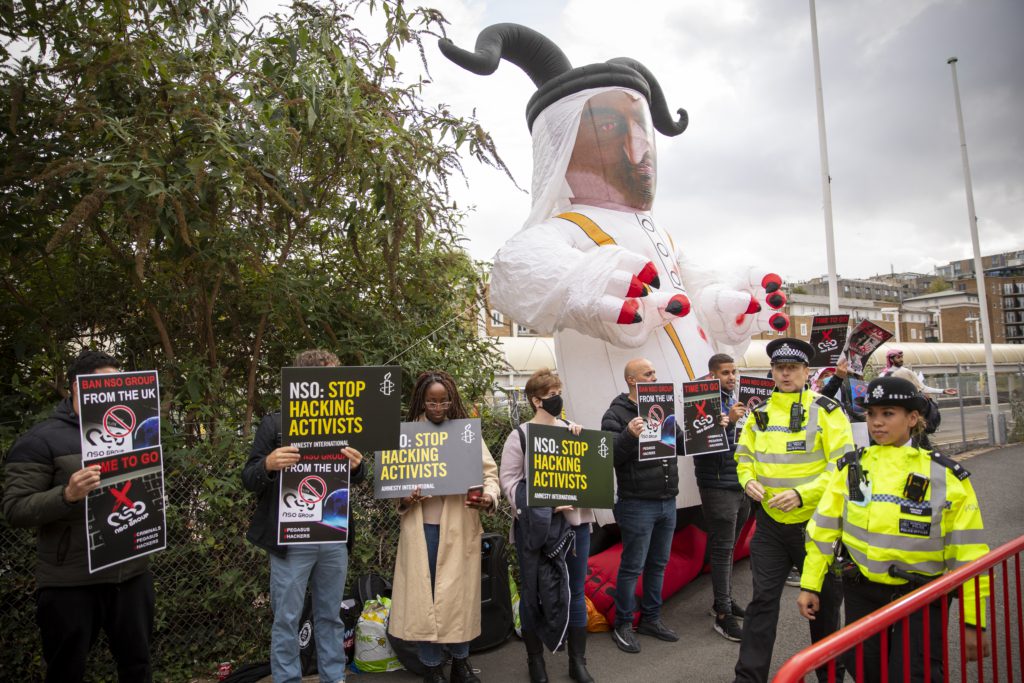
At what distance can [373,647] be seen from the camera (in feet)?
12.7

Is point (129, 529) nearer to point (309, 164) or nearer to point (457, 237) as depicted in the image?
point (309, 164)

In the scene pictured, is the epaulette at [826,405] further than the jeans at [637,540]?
No

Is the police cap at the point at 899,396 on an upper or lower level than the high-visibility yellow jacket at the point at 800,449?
upper

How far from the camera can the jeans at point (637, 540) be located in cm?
407

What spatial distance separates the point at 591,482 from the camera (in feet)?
12.0

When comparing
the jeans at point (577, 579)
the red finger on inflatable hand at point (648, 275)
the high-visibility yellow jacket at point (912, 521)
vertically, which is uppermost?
the red finger on inflatable hand at point (648, 275)

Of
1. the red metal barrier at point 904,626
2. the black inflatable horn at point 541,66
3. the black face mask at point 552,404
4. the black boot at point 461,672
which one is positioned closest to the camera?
the red metal barrier at point 904,626

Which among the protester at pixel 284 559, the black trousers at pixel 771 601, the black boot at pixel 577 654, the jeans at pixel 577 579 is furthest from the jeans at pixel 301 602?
the black trousers at pixel 771 601

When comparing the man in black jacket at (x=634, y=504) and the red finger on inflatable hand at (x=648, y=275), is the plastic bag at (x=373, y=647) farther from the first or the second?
the red finger on inflatable hand at (x=648, y=275)

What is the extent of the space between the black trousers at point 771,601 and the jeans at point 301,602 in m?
1.99

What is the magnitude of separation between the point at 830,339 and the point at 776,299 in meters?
0.61

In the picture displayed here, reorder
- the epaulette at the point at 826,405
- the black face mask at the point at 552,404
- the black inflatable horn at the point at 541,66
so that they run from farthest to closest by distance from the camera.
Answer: the black inflatable horn at the point at 541,66 → the black face mask at the point at 552,404 → the epaulette at the point at 826,405

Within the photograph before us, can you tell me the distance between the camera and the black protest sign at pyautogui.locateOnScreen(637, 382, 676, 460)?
392 cm

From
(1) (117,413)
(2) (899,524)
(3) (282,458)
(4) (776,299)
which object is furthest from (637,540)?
(1) (117,413)
